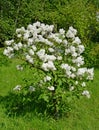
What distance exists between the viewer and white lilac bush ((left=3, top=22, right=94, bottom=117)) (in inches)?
283

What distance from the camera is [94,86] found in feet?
34.2

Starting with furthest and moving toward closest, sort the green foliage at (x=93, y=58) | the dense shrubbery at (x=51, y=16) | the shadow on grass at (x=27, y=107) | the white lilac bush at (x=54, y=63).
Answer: the dense shrubbery at (x=51, y=16), the green foliage at (x=93, y=58), the shadow on grass at (x=27, y=107), the white lilac bush at (x=54, y=63)

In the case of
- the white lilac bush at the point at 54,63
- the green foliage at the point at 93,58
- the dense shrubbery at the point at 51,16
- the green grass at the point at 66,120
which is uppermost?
the dense shrubbery at the point at 51,16

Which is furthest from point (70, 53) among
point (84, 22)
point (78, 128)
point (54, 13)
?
point (54, 13)

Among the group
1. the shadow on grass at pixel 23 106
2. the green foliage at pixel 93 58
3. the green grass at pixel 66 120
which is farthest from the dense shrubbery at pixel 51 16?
the shadow on grass at pixel 23 106

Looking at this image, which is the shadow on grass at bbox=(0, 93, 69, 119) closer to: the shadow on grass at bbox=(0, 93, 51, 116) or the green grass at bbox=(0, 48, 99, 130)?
the shadow on grass at bbox=(0, 93, 51, 116)

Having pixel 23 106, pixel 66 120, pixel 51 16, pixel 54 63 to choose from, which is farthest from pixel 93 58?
pixel 54 63

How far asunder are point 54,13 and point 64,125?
9.23 meters

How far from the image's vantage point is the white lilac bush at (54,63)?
719 centimetres

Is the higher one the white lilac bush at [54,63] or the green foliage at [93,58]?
the green foliage at [93,58]

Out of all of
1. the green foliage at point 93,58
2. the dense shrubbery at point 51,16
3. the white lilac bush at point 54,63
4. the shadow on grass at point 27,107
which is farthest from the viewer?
the dense shrubbery at point 51,16

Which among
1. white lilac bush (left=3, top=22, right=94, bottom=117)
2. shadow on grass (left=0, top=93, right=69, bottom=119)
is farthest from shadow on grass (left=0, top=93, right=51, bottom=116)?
white lilac bush (left=3, top=22, right=94, bottom=117)

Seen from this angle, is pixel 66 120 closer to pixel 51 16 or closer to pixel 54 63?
pixel 54 63

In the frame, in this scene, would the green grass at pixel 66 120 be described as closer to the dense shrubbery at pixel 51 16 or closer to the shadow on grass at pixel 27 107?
the shadow on grass at pixel 27 107
